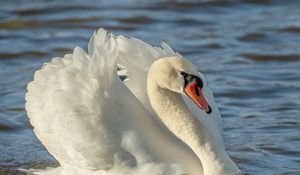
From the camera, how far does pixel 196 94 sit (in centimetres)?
754

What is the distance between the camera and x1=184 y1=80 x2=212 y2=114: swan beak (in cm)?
751

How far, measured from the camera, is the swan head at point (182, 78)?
24.7 ft

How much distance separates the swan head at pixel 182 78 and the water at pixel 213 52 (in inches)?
54.3

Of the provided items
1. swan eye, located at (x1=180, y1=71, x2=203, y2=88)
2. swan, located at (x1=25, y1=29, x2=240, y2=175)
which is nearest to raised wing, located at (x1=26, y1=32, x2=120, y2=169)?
swan, located at (x1=25, y1=29, x2=240, y2=175)

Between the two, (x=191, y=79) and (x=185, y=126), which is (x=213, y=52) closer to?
(x=185, y=126)

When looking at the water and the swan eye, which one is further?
the water

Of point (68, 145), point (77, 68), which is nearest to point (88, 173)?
point (68, 145)

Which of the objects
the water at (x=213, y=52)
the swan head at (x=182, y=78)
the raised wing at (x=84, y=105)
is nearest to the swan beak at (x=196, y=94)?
the swan head at (x=182, y=78)

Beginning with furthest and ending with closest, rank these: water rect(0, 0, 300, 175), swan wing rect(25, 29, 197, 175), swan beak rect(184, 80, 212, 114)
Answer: water rect(0, 0, 300, 175)
swan wing rect(25, 29, 197, 175)
swan beak rect(184, 80, 212, 114)

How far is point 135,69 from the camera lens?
317 inches

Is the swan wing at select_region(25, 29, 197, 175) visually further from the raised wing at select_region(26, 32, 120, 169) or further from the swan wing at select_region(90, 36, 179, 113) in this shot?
the swan wing at select_region(90, 36, 179, 113)

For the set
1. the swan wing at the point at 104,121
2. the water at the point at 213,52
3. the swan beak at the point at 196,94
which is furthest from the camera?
the water at the point at 213,52

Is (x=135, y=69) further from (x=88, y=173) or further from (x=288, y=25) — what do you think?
(x=288, y=25)

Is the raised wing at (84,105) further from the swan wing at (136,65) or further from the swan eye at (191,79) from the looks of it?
the swan eye at (191,79)
